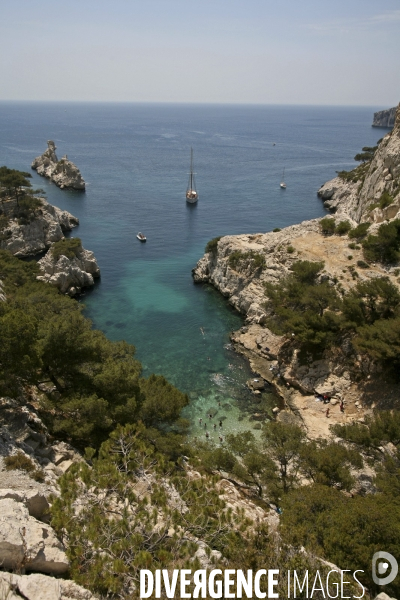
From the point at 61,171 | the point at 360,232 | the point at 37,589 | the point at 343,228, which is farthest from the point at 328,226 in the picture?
the point at 61,171

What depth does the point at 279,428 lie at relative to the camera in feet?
61.4

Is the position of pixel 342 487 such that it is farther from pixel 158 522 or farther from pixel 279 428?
pixel 158 522

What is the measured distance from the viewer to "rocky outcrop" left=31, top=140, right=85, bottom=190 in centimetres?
8288

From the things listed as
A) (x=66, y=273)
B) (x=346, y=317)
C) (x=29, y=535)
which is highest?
(x=29, y=535)

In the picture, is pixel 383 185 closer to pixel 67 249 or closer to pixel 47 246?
pixel 67 249

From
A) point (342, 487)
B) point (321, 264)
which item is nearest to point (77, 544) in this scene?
point (342, 487)

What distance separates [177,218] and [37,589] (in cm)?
6294

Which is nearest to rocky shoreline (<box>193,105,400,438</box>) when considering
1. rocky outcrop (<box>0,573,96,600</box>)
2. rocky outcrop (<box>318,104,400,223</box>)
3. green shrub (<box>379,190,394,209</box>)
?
rocky outcrop (<box>318,104,400,223</box>)

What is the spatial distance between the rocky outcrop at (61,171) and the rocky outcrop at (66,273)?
44.0m

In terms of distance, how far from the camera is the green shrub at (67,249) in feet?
139

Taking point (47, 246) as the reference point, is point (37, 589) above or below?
above

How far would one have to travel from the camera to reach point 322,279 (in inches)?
1319

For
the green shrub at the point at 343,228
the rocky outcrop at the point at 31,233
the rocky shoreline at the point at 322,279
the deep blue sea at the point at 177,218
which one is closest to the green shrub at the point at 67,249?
the deep blue sea at the point at 177,218

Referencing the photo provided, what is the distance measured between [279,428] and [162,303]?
81.7 feet
